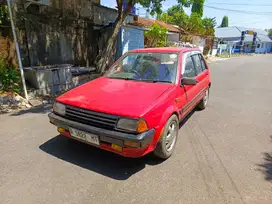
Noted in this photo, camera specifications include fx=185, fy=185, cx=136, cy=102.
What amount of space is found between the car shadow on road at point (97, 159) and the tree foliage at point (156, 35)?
1000cm

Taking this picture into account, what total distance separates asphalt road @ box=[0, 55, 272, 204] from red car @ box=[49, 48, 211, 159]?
36 centimetres

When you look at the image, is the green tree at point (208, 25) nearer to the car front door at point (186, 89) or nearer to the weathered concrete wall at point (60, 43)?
the weathered concrete wall at point (60, 43)

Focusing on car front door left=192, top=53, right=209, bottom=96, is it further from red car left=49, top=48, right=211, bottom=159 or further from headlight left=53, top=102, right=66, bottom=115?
headlight left=53, top=102, right=66, bottom=115

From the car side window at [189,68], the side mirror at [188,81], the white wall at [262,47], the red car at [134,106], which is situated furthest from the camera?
the white wall at [262,47]

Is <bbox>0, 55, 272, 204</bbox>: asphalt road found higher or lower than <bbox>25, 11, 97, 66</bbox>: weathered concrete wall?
lower

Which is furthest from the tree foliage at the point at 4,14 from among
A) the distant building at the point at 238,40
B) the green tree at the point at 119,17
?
the distant building at the point at 238,40

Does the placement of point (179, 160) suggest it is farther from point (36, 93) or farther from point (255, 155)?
point (36, 93)

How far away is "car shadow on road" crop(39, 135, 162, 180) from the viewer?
8.62ft

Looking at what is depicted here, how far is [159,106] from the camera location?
8.29ft

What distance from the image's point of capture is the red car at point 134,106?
232 centimetres

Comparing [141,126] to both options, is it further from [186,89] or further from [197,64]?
[197,64]

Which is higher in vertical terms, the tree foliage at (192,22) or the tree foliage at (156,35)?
the tree foliage at (192,22)

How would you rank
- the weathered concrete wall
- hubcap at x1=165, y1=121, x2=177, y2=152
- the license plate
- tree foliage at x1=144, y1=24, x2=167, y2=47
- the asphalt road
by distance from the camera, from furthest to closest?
tree foliage at x1=144, y1=24, x2=167, y2=47 → the weathered concrete wall → hubcap at x1=165, y1=121, x2=177, y2=152 → the license plate → the asphalt road

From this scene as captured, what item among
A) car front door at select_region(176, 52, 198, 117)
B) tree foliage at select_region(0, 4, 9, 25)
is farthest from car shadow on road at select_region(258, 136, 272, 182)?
tree foliage at select_region(0, 4, 9, 25)
